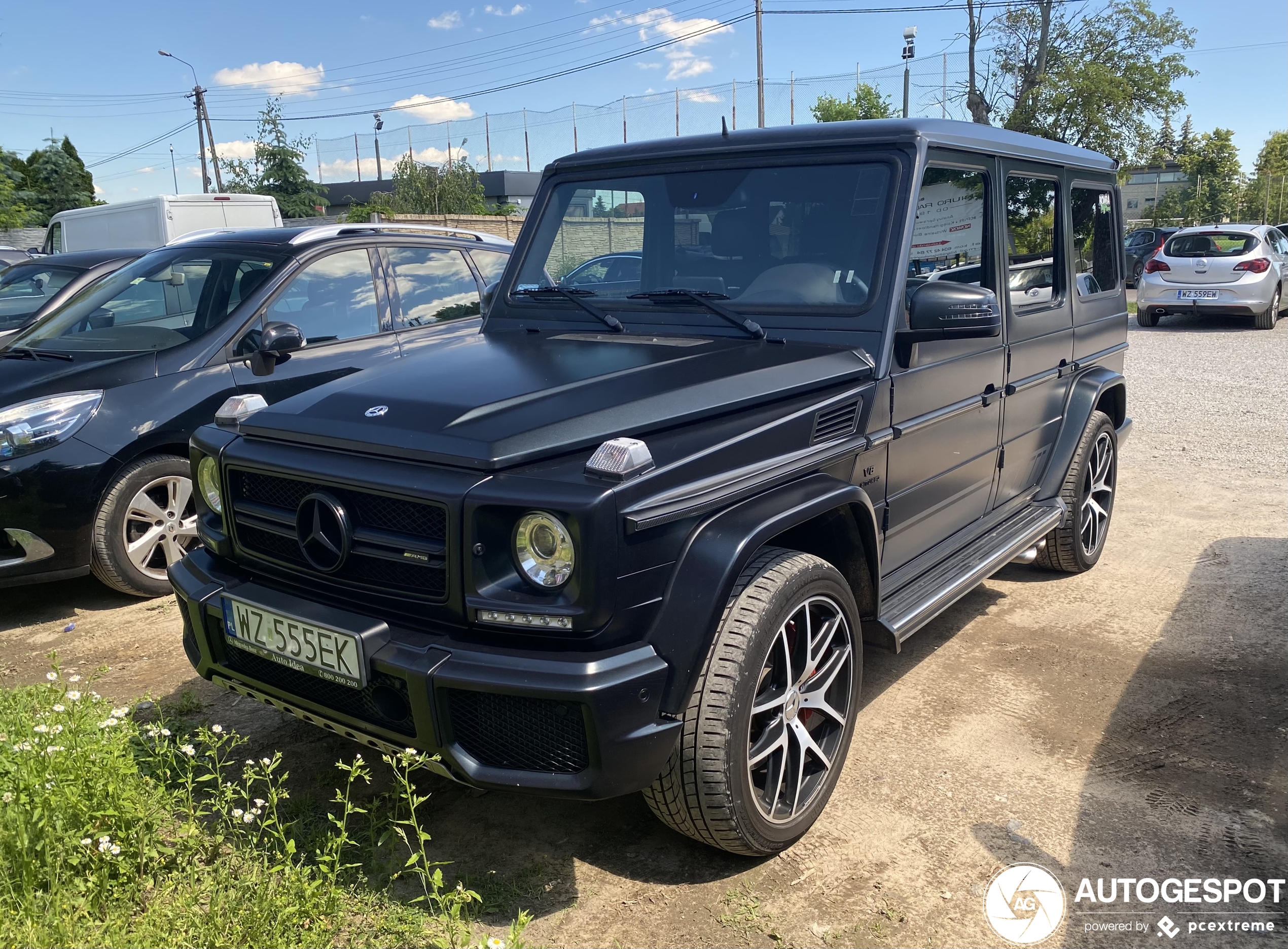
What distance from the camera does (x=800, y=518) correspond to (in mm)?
2668

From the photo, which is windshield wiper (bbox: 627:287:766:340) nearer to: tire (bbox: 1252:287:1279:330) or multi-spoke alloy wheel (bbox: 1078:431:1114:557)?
multi-spoke alloy wheel (bbox: 1078:431:1114:557)

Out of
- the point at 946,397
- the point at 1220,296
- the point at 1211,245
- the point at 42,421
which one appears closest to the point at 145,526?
the point at 42,421

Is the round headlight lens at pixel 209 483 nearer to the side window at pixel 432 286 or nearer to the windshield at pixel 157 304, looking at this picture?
the windshield at pixel 157 304

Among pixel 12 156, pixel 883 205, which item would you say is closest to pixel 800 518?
pixel 883 205

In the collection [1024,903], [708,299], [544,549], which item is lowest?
[1024,903]

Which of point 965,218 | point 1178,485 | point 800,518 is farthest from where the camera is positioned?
point 1178,485

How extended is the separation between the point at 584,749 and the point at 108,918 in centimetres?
132

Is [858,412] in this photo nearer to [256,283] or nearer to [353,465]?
[353,465]

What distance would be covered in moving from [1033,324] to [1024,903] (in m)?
2.62

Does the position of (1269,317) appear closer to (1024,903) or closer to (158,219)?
(1024,903)

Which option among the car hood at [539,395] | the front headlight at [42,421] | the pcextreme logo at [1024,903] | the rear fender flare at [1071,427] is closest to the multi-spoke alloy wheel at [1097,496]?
the rear fender flare at [1071,427]

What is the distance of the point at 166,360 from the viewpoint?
197 inches

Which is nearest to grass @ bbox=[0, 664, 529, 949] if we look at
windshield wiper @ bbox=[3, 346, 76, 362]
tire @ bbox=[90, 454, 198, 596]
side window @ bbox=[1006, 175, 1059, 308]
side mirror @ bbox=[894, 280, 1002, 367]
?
tire @ bbox=[90, 454, 198, 596]

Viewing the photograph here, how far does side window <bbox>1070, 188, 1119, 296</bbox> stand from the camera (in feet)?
16.0
